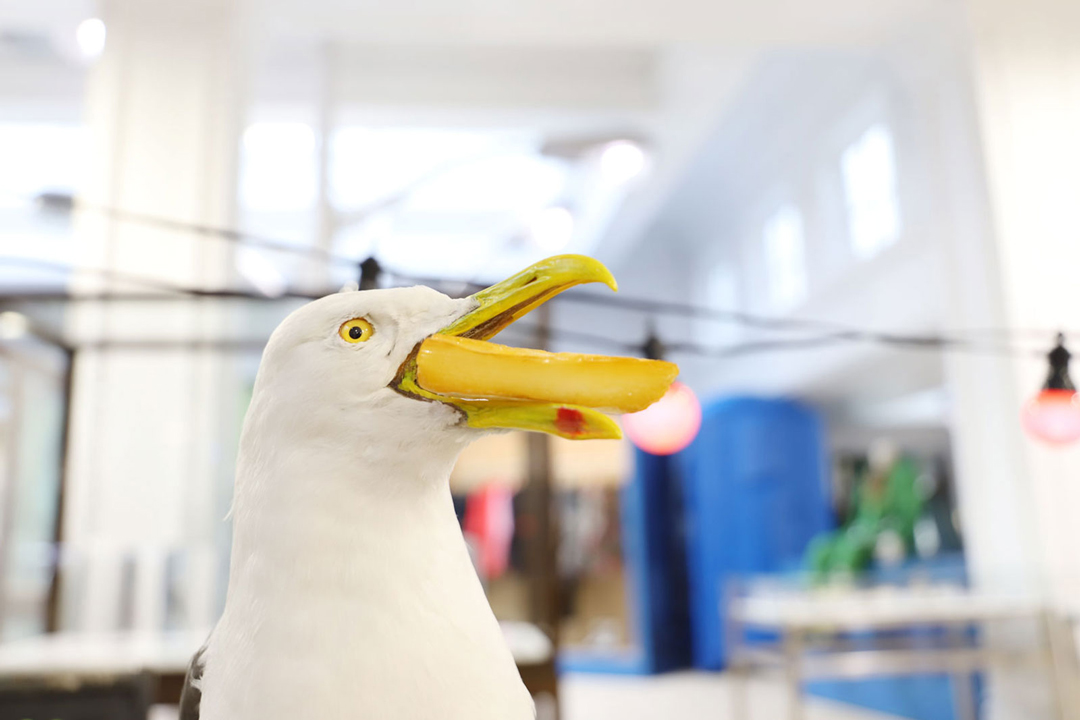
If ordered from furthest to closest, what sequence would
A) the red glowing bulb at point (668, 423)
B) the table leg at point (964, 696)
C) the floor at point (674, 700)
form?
1. the floor at point (674, 700)
2. the table leg at point (964, 696)
3. the red glowing bulb at point (668, 423)

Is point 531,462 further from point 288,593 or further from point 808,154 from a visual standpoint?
point 808,154

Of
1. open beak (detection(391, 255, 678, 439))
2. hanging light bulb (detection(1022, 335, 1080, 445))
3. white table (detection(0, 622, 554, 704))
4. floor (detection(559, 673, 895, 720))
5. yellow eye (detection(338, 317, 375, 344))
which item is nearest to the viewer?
open beak (detection(391, 255, 678, 439))

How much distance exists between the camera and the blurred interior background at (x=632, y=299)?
8.48 ft

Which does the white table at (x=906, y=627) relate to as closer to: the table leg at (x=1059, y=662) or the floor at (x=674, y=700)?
the table leg at (x=1059, y=662)

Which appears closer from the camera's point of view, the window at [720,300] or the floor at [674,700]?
the floor at [674,700]

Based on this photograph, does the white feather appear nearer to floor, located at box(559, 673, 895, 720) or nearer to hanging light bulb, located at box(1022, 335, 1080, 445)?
hanging light bulb, located at box(1022, 335, 1080, 445)

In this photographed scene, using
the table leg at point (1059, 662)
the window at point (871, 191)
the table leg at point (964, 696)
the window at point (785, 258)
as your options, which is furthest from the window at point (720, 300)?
the table leg at point (1059, 662)

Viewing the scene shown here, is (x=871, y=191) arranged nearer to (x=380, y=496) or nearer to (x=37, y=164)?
(x=380, y=496)

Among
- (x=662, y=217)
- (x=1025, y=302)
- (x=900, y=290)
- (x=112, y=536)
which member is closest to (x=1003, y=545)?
(x=1025, y=302)

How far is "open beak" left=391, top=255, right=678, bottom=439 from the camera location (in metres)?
0.52

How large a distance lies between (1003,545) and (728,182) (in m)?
4.26

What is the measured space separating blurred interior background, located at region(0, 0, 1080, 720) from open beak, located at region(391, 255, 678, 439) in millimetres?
547

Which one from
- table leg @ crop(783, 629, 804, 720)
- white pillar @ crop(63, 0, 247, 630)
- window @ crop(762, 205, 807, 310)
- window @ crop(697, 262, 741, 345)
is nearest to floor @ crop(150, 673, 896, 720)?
table leg @ crop(783, 629, 804, 720)

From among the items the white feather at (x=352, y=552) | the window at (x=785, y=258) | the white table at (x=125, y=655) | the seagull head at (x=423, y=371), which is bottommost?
the white table at (x=125, y=655)
